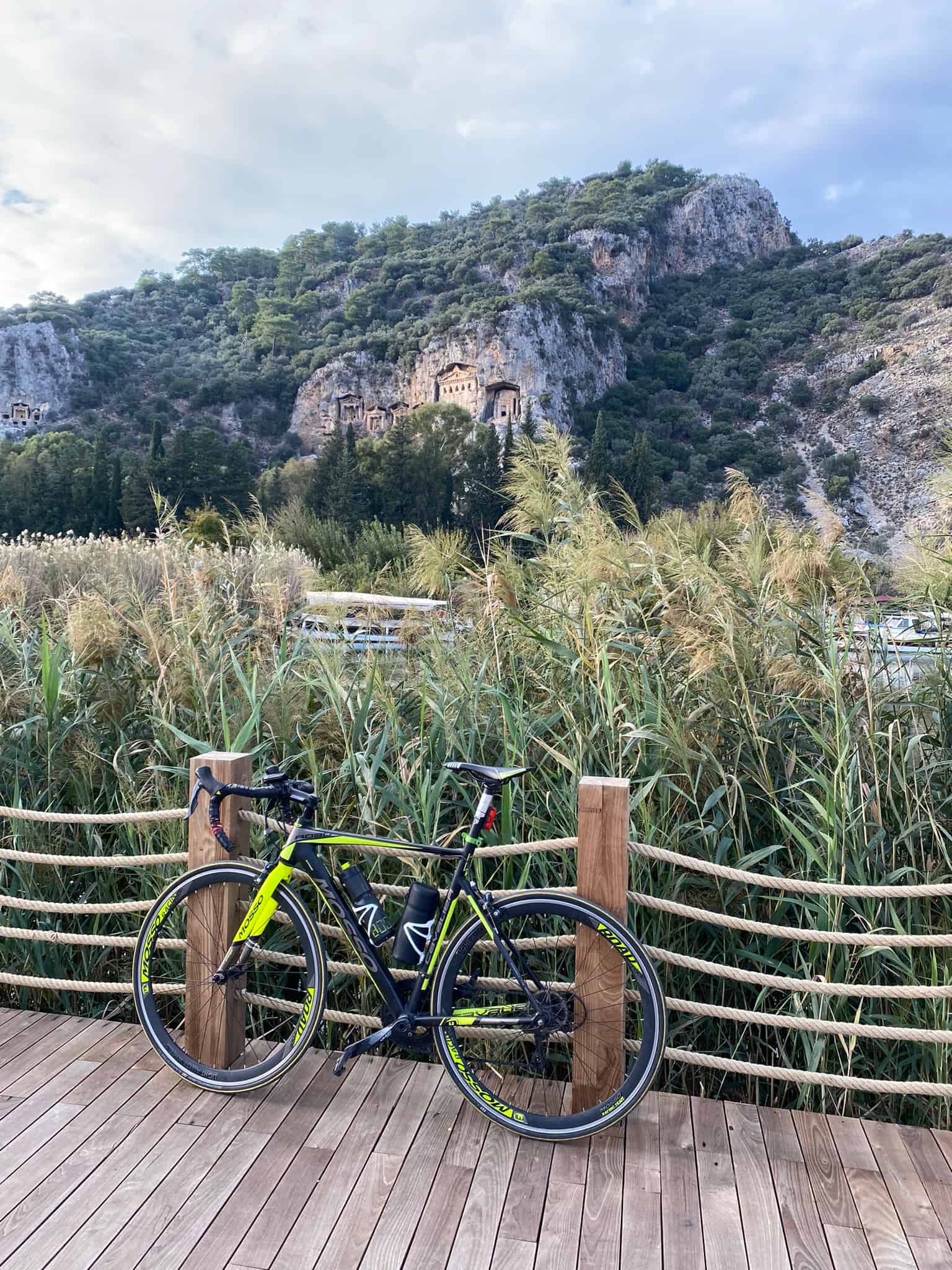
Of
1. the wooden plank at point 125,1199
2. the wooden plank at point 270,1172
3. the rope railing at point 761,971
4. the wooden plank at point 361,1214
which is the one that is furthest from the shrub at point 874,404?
the wooden plank at point 125,1199

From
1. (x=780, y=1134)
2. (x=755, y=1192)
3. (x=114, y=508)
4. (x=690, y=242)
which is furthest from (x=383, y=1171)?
(x=690, y=242)

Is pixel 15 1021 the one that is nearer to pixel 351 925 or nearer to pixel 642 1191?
pixel 351 925

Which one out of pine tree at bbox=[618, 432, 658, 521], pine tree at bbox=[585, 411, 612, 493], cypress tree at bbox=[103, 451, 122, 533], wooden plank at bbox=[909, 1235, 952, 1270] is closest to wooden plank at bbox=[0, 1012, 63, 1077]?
wooden plank at bbox=[909, 1235, 952, 1270]

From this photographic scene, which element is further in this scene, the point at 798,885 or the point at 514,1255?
the point at 798,885

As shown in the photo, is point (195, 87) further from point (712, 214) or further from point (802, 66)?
point (802, 66)

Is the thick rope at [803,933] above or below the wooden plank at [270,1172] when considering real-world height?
above

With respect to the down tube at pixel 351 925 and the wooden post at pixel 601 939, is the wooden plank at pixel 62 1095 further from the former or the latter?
the wooden post at pixel 601 939

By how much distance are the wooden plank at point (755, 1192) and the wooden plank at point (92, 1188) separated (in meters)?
1.00

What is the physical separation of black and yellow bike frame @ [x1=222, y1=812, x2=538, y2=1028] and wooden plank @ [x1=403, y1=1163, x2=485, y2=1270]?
23cm

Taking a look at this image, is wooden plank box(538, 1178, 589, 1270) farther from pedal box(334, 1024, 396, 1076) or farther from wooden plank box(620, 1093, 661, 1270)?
pedal box(334, 1024, 396, 1076)

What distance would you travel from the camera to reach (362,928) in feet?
5.04

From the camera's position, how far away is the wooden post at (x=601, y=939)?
148 centimetres

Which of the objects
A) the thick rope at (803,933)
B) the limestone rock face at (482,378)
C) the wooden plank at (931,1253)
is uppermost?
the limestone rock face at (482,378)

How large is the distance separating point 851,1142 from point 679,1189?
14.7 inches
